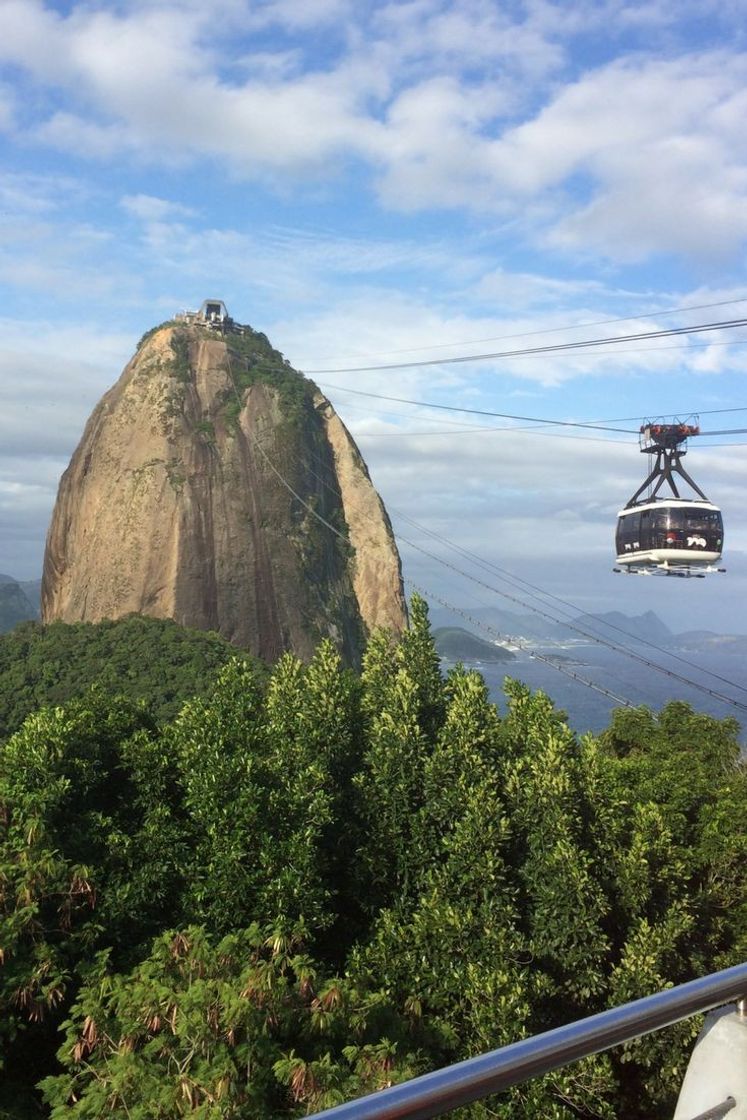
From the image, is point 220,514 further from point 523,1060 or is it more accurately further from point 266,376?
point 523,1060

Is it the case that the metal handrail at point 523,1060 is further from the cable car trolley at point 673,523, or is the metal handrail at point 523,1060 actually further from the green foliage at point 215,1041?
the cable car trolley at point 673,523

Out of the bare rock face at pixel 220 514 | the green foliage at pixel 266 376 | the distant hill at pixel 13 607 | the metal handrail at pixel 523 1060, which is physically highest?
the green foliage at pixel 266 376

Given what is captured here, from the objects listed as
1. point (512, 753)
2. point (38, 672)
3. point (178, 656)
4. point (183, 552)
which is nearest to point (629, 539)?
point (512, 753)

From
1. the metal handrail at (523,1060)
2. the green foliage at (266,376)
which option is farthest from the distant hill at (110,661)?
the metal handrail at (523,1060)

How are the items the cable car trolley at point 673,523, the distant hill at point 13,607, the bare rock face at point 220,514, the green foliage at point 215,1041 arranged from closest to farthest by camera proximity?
the green foliage at point 215,1041 → the cable car trolley at point 673,523 → the bare rock face at point 220,514 → the distant hill at point 13,607

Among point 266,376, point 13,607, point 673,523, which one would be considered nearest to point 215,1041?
point 673,523

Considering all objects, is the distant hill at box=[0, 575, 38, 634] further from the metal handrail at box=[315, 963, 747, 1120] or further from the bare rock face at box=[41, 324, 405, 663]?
the metal handrail at box=[315, 963, 747, 1120]

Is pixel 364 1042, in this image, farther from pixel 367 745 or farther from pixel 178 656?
pixel 178 656
